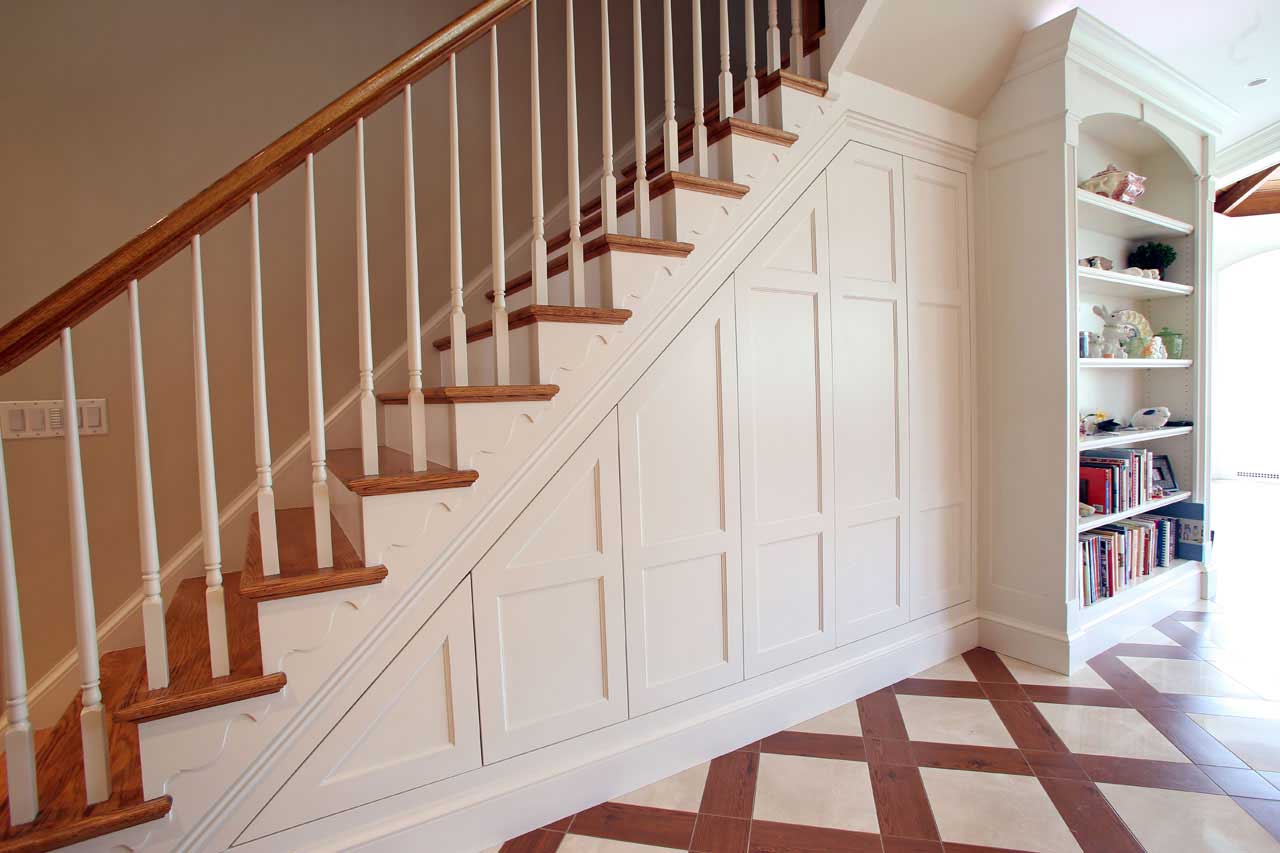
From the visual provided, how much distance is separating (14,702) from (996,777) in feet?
7.44

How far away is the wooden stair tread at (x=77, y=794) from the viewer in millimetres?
1058

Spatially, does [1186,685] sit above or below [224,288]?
below

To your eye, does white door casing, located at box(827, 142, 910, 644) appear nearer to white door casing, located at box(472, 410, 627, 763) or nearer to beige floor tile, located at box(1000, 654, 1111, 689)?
beige floor tile, located at box(1000, 654, 1111, 689)

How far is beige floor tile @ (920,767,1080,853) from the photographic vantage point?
4.76 ft

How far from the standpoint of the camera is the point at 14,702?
105 cm

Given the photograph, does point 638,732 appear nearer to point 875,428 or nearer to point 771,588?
point 771,588

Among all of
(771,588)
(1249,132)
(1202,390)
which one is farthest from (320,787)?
(1249,132)

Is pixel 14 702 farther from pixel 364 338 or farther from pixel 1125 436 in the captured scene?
pixel 1125 436

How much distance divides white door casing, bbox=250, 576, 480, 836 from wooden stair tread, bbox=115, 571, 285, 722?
0.23m

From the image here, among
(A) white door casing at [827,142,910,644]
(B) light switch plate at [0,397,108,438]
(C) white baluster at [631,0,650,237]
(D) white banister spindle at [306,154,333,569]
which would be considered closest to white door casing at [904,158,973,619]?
(A) white door casing at [827,142,910,644]

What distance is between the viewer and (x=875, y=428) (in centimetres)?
216

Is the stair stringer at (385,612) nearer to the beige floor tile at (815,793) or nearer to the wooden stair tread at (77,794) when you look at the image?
the wooden stair tread at (77,794)

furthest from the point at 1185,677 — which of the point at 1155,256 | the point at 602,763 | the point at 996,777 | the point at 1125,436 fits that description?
the point at 602,763

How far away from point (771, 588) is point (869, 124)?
5.36 ft
